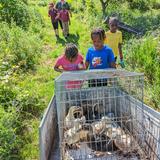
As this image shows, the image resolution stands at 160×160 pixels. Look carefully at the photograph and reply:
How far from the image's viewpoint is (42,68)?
952cm

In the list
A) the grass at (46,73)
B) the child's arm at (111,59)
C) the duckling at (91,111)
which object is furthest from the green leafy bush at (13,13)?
the duckling at (91,111)

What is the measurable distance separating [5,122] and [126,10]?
428 inches

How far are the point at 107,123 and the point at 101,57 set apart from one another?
3.48 feet

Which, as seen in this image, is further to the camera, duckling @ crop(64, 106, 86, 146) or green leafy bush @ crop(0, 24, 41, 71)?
green leafy bush @ crop(0, 24, 41, 71)

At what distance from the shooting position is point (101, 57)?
5.74 meters

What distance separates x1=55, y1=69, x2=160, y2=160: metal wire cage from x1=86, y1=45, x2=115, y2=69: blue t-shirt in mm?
342

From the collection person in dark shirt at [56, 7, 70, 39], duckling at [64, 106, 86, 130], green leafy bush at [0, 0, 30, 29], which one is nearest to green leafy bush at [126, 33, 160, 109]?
duckling at [64, 106, 86, 130]

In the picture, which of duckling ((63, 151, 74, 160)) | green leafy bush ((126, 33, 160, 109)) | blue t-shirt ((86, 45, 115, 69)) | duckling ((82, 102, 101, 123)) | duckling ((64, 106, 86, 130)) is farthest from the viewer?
green leafy bush ((126, 33, 160, 109))

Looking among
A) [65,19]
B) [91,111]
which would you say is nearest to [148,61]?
[91,111]

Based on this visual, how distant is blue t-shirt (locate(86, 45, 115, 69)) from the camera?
5730 millimetres

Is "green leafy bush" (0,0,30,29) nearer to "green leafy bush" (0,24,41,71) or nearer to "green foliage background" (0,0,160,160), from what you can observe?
"green foliage background" (0,0,160,160)

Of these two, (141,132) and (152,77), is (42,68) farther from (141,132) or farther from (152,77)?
(141,132)

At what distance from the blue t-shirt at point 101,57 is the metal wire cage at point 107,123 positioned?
34 cm

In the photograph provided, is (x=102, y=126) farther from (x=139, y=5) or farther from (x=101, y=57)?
(x=139, y=5)
